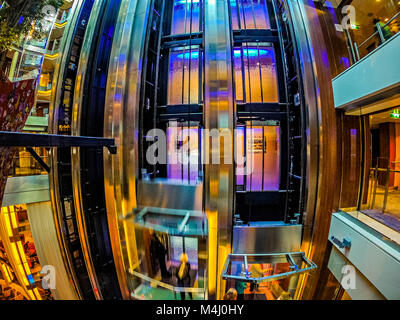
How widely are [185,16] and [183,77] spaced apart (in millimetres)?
2078

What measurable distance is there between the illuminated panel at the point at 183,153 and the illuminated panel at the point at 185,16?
320 centimetres

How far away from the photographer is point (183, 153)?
4113 millimetres

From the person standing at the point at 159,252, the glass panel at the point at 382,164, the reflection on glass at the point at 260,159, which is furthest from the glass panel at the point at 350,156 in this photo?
the person standing at the point at 159,252

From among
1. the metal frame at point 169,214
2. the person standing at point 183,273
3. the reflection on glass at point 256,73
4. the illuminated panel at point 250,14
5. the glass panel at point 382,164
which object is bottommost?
the person standing at point 183,273

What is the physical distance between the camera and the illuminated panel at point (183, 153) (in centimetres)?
407

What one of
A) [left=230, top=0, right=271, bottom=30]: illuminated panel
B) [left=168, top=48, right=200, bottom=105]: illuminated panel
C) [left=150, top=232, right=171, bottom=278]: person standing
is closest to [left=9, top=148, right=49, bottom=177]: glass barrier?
[left=150, top=232, right=171, bottom=278]: person standing

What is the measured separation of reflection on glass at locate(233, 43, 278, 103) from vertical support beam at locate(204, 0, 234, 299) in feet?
2.46

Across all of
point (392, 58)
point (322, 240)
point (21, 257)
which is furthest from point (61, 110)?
point (322, 240)

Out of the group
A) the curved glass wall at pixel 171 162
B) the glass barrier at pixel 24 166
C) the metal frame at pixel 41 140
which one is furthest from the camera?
the glass barrier at pixel 24 166

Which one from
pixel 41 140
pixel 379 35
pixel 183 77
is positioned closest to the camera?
pixel 41 140

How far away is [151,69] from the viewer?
4.25 metres

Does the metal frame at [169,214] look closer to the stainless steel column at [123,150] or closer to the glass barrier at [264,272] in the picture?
the stainless steel column at [123,150]

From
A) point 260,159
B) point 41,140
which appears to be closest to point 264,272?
point 260,159

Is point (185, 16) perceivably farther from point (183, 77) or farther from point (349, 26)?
point (349, 26)
